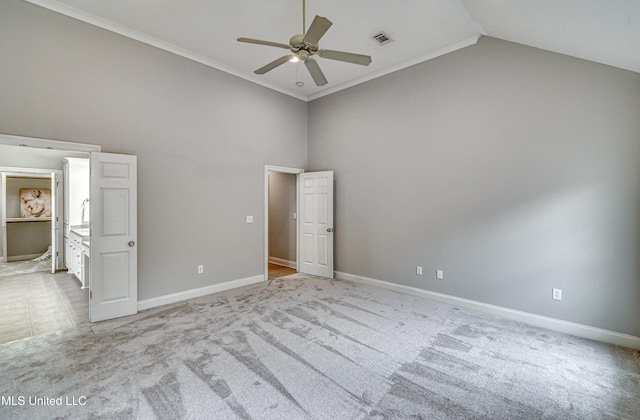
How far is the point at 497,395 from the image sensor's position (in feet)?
7.05

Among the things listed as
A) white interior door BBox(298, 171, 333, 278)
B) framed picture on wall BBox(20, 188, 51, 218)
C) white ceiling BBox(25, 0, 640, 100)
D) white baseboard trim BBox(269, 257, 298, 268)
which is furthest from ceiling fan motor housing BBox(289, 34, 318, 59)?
framed picture on wall BBox(20, 188, 51, 218)

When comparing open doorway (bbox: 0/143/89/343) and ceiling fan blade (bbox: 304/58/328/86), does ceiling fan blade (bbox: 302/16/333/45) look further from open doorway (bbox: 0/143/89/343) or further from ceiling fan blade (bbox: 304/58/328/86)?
open doorway (bbox: 0/143/89/343)

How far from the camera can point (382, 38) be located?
12.4ft

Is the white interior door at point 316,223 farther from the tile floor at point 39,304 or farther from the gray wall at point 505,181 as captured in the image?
the tile floor at point 39,304

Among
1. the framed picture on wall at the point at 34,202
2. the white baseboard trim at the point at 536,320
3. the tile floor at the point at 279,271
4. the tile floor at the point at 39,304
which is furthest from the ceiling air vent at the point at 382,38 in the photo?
the framed picture on wall at the point at 34,202

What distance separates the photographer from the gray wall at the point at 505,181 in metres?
2.97

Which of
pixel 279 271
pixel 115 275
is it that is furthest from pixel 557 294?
pixel 115 275

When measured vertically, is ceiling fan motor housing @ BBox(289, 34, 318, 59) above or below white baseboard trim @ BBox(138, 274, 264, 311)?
above

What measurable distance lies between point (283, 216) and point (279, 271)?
131 centimetres

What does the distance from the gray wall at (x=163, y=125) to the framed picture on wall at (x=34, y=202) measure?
230 inches

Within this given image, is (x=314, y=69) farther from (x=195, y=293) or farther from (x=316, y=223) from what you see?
(x=195, y=293)

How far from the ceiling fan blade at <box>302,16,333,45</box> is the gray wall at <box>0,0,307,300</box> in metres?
2.60

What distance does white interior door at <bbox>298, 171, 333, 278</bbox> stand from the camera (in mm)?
5434

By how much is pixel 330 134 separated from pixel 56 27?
4076 mm
